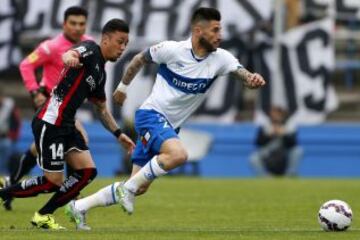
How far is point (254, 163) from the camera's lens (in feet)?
88.4

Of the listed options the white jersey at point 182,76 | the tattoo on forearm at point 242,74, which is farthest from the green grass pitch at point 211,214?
the tattoo on forearm at point 242,74

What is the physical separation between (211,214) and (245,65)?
1461 cm

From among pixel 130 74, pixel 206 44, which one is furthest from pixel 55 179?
pixel 206 44

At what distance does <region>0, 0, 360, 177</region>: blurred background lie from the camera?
28391 mm

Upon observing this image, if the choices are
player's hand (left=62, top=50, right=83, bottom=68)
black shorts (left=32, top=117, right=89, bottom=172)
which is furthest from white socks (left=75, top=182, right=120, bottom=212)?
player's hand (left=62, top=50, right=83, bottom=68)

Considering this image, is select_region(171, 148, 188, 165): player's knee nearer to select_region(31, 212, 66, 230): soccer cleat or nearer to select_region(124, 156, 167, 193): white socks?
select_region(124, 156, 167, 193): white socks

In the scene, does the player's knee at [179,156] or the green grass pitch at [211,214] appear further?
the player's knee at [179,156]

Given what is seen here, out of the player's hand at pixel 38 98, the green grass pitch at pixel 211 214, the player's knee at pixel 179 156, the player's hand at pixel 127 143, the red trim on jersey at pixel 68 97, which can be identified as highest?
the red trim on jersey at pixel 68 97

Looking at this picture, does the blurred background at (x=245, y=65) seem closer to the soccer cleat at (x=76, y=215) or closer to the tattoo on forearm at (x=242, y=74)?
the tattoo on forearm at (x=242, y=74)

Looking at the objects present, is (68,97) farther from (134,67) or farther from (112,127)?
(134,67)

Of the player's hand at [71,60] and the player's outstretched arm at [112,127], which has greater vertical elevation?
the player's hand at [71,60]

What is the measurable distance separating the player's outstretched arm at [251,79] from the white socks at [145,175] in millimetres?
1283

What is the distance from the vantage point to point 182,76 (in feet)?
40.7

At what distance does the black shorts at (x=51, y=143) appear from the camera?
38.0 feet
